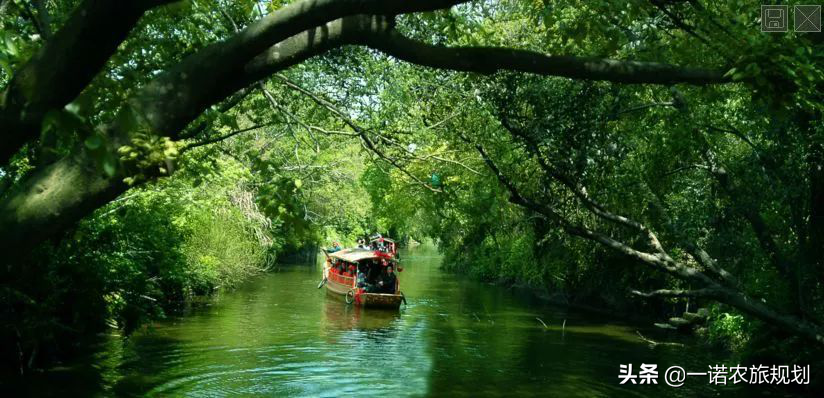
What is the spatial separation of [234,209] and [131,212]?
45.4 feet

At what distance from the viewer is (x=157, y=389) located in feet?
47.1

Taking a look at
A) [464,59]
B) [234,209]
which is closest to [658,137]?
[464,59]

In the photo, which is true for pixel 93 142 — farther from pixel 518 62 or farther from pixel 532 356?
pixel 532 356

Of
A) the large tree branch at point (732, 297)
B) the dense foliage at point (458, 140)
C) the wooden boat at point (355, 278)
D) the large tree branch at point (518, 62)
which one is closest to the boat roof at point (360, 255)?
the wooden boat at point (355, 278)

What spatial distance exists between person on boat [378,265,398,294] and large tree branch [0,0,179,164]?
26.9 m

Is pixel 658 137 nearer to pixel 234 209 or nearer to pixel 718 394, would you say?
pixel 718 394

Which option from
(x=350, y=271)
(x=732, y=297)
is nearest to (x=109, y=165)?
(x=732, y=297)

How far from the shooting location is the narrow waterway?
15227mm

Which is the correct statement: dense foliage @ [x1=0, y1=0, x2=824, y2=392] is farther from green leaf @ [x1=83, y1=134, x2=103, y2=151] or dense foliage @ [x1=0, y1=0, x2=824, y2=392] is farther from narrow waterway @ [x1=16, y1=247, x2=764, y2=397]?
narrow waterway @ [x1=16, y1=247, x2=764, y2=397]

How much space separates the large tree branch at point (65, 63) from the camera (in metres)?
3.13

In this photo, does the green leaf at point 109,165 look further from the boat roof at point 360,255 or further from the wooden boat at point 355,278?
the boat roof at point 360,255

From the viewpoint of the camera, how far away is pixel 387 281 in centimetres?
3033

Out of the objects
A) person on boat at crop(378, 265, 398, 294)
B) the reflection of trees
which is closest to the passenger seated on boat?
person on boat at crop(378, 265, 398, 294)

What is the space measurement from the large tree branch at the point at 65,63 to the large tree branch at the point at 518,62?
1.32 m
